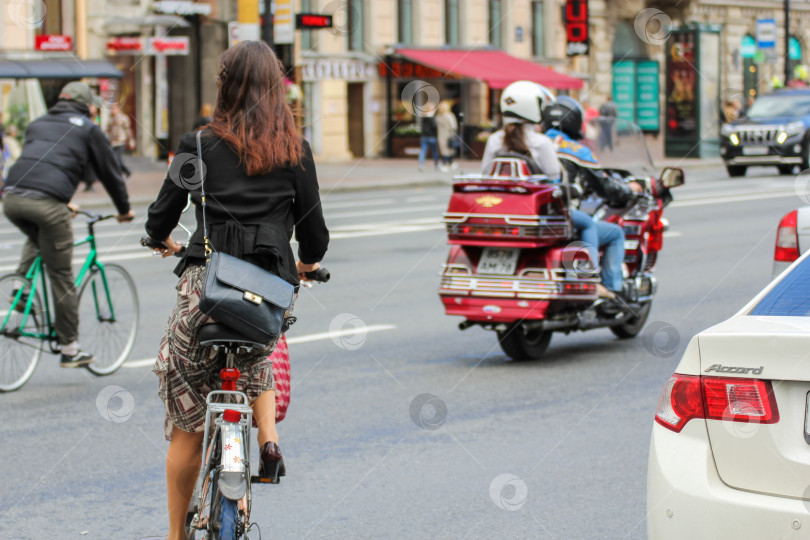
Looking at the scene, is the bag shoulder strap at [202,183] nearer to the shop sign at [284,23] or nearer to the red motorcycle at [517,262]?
the red motorcycle at [517,262]

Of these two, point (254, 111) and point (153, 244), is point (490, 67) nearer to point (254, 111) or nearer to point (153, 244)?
point (153, 244)

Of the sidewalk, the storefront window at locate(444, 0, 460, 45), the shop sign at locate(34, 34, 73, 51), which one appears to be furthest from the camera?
the storefront window at locate(444, 0, 460, 45)

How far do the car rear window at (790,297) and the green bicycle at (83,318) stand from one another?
Result: 472 cm

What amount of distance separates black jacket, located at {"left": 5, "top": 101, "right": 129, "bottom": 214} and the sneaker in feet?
3.14

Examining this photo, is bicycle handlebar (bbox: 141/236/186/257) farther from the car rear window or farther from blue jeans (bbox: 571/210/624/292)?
blue jeans (bbox: 571/210/624/292)

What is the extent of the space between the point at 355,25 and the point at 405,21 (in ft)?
6.60

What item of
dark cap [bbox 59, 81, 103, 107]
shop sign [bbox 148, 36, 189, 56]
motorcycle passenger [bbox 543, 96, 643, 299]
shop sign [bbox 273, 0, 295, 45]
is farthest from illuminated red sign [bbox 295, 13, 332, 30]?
dark cap [bbox 59, 81, 103, 107]

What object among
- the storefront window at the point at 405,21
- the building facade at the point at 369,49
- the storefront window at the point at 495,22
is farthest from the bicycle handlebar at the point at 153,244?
the storefront window at the point at 495,22

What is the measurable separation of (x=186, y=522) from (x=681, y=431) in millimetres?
1673

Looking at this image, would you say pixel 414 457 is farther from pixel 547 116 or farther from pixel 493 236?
pixel 547 116

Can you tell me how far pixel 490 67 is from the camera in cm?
4003

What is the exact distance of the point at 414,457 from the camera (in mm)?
6199

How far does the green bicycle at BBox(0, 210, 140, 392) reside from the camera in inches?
305

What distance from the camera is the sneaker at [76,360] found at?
26.3ft
